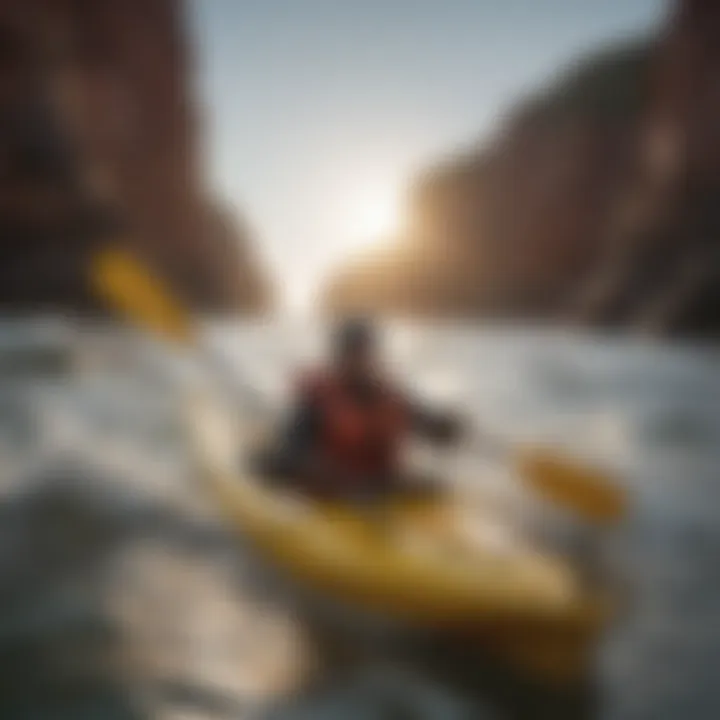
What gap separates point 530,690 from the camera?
371 cm

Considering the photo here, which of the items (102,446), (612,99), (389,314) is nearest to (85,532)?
(102,446)

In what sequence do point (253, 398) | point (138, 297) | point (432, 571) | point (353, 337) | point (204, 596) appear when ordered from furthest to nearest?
point (138, 297)
point (253, 398)
point (353, 337)
point (204, 596)
point (432, 571)

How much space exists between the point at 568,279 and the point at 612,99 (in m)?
14.0

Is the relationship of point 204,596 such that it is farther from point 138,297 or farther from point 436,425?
point 138,297

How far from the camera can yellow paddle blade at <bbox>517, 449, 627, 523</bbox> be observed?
5375mm

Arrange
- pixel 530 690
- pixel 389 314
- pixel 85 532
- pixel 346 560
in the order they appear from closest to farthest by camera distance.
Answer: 1. pixel 530 690
2. pixel 346 560
3. pixel 85 532
4. pixel 389 314

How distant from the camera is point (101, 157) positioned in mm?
31281

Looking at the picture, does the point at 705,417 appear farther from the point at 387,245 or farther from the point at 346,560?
the point at 387,245

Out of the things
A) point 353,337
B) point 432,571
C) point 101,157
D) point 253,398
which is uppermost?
point 101,157

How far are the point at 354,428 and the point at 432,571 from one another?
1.19 m

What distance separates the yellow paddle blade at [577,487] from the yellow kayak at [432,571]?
472 mm

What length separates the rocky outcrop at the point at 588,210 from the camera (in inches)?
1075

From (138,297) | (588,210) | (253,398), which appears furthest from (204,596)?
(588,210)

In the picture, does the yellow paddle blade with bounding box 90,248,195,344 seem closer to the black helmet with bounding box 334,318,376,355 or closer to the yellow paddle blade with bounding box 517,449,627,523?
the black helmet with bounding box 334,318,376,355
